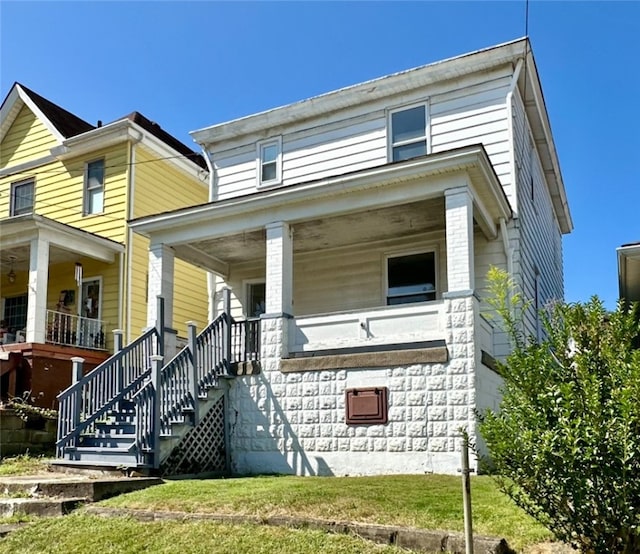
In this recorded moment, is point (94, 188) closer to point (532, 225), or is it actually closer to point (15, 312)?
point (15, 312)

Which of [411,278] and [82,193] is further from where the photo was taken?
[82,193]

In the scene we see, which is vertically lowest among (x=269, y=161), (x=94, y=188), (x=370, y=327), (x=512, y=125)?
(x=370, y=327)

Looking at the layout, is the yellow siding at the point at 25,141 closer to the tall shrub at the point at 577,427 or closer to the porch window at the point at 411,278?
the porch window at the point at 411,278

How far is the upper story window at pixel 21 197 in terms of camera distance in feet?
64.4

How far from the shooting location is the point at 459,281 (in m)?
9.96

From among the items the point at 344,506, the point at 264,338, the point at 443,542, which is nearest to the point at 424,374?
the point at 264,338

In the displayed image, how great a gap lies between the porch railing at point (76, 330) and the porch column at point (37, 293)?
0.85 metres

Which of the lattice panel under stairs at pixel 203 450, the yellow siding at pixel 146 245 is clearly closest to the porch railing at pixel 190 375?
the lattice panel under stairs at pixel 203 450

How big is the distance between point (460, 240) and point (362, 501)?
187 inches

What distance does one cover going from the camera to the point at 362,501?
6574mm

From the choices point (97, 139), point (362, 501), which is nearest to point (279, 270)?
point (362, 501)

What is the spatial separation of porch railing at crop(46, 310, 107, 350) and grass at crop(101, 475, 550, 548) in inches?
349

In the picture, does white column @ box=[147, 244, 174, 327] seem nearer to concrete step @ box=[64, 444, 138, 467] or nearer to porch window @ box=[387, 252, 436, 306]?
concrete step @ box=[64, 444, 138, 467]

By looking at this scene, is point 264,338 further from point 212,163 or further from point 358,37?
point 212,163
